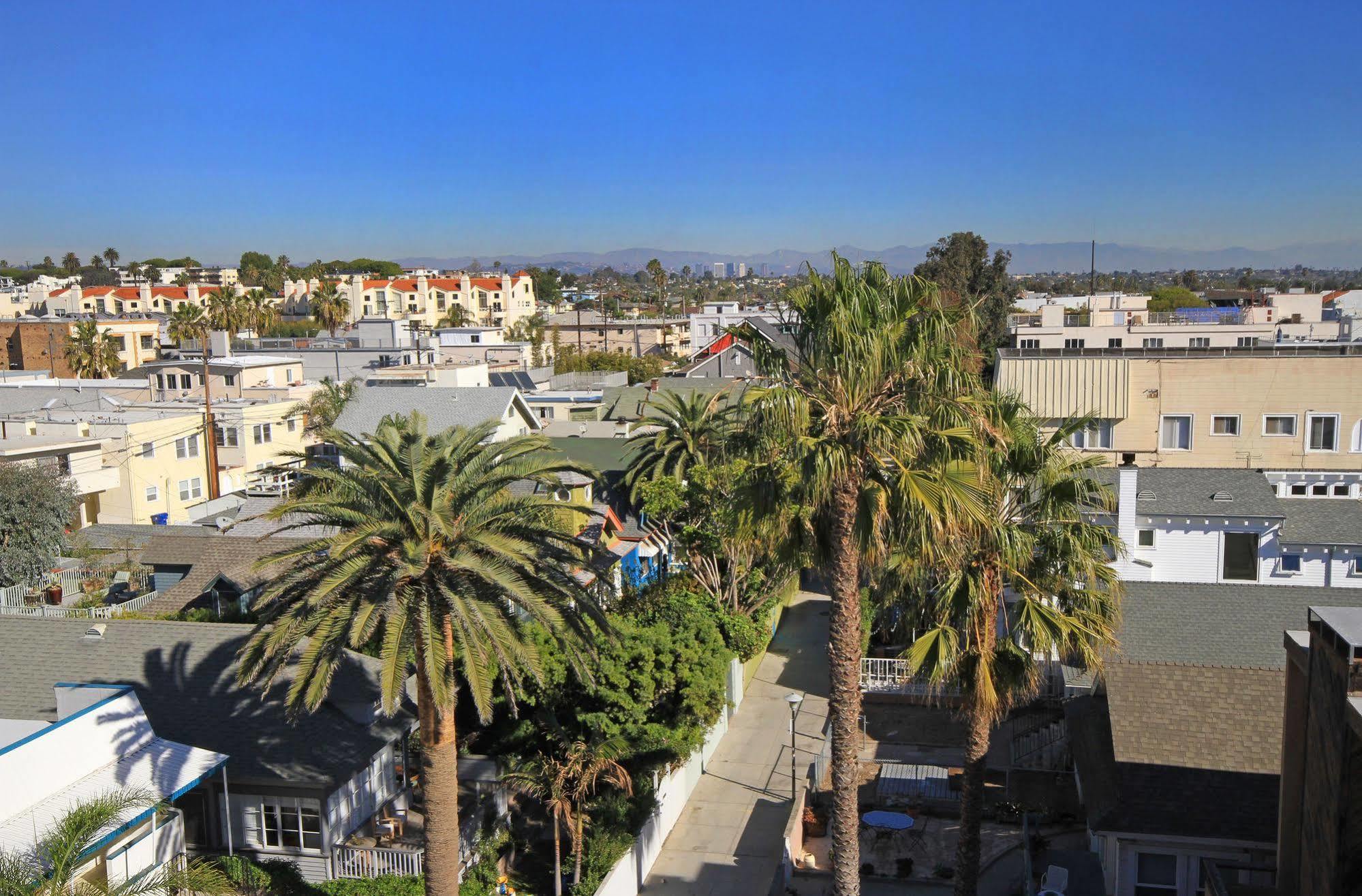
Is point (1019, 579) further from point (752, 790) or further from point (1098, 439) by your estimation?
point (1098, 439)

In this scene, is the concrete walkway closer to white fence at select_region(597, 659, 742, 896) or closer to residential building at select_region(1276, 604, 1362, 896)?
white fence at select_region(597, 659, 742, 896)

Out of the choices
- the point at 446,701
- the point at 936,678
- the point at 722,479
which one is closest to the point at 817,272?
the point at 936,678

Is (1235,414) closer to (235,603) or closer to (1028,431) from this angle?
(1028,431)

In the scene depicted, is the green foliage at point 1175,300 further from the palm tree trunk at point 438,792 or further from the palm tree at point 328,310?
the palm tree trunk at point 438,792

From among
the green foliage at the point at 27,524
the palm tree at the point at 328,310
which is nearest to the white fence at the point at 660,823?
the green foliage at the point at 27,524

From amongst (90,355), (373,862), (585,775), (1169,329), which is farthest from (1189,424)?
(90,355)
